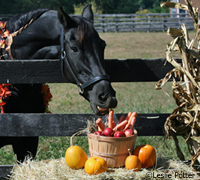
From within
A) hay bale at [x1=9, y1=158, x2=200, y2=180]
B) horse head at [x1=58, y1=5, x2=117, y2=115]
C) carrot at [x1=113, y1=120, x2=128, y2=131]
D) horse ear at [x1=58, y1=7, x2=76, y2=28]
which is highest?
horse ear at [x1=58, y1=7, x2=76, y2=28]

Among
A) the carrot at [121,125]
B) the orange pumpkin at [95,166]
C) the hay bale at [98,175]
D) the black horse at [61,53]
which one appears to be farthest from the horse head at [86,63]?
the hay bale at [98,175]

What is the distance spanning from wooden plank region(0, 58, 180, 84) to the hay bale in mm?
880

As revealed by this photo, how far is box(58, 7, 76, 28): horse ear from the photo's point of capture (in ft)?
9.14

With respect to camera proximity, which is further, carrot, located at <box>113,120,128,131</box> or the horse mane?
the horse mane

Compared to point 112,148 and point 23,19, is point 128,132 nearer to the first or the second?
point 112,148

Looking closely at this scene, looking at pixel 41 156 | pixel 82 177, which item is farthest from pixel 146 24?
pixel 82 177

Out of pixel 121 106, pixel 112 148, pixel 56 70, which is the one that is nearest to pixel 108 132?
pixel 112 148

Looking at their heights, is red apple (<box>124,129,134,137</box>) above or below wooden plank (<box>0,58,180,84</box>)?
below

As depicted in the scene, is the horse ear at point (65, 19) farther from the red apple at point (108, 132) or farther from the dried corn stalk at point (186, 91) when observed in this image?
the red apple at point (108, 132)

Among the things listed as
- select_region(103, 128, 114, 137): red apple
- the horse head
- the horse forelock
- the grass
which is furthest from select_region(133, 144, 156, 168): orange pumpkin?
the horse forelock

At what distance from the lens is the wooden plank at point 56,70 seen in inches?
116

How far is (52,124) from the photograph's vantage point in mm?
2939

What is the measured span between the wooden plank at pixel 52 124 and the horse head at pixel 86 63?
0.39 metres

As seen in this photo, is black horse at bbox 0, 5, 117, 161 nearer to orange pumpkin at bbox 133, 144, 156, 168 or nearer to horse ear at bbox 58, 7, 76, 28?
horse ear at bbox 58, 7, 76, 28
